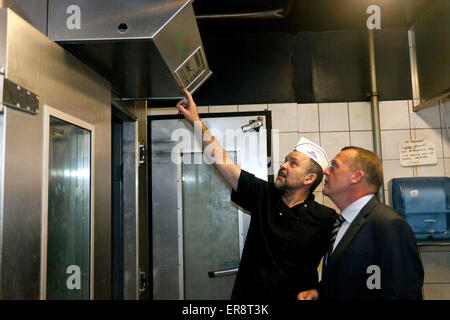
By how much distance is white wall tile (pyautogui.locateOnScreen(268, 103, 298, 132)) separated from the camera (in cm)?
223

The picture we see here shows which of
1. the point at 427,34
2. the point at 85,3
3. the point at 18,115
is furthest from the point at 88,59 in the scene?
the point at 427,34

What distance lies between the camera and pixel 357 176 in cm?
133

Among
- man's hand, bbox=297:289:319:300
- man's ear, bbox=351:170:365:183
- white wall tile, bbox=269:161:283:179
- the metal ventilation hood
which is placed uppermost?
the metal ventilation hood

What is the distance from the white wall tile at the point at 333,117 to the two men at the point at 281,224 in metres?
0.49

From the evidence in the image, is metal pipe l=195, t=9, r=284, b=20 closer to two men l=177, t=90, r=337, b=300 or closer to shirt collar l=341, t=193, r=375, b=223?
two men l=177, t=90, r=337, b=300

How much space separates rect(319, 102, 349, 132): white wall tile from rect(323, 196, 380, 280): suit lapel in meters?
1.06

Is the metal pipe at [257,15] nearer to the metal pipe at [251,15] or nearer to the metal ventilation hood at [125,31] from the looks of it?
the metal pipe at [251,15]

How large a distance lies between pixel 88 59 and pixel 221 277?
159cm

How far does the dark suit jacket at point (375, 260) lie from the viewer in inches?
41.2

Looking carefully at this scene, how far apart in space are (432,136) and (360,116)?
1.52ft

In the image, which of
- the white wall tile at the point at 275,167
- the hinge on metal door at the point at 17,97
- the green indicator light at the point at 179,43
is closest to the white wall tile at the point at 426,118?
the white wall tile at the point at 275,167

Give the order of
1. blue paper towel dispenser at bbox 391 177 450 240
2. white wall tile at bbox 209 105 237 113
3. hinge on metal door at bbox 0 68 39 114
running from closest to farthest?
1. hinge on metal door at bbox 0 68 39 114
2. blue paper towel dispenser at bbox 391 177 450 240
3. white wall tile at bbox 209 105 237 113

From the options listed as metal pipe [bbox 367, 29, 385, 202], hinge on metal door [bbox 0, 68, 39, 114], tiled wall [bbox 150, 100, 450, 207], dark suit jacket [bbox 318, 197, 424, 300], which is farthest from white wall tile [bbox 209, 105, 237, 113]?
hinge on metal door [bbox 0, 68, 39, 114]
